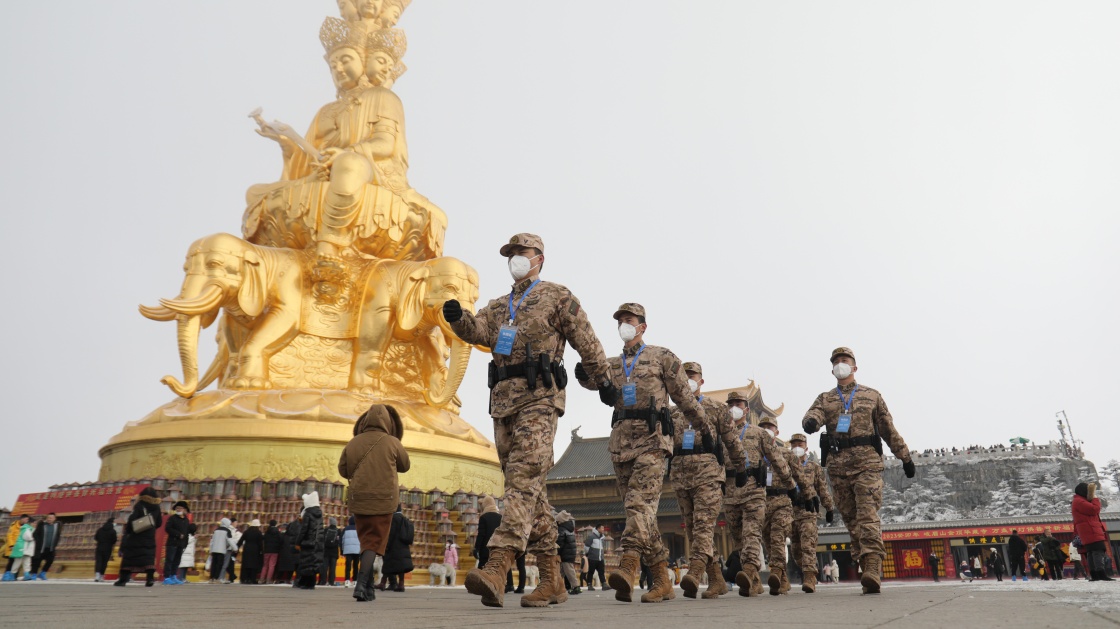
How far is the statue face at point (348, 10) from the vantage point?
60.4ft

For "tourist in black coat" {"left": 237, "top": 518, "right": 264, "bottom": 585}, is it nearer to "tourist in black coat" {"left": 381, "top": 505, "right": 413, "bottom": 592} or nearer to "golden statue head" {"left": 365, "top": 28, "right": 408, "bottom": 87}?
"tourist in black coat" {"left": 381, "top": 505, "right": 413, "bottom": 592}

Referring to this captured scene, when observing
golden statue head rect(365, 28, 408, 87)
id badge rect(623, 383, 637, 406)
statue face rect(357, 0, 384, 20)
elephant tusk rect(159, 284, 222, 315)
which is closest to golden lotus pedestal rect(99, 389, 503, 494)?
elephant tusk rect(159, 284, 222, 315)

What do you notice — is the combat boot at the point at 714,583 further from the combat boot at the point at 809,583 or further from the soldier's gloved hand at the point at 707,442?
the combat boot at the point at 809,583

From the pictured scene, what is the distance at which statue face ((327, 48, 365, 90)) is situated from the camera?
17.5 m

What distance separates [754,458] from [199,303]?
10106 millimetres

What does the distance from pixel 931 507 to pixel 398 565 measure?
3983 centimetres

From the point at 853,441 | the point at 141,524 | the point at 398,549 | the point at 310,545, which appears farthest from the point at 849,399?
the point at 141,524

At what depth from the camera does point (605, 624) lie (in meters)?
2.64

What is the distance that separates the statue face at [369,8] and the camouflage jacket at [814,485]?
14.1m

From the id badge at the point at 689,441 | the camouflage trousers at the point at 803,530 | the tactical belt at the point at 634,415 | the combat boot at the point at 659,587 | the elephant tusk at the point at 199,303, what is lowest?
the combat boot at the point at 659,587

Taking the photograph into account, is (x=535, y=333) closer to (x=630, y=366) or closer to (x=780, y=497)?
(x=630, y=366)

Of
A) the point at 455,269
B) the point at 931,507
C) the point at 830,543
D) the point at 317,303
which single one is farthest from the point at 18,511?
the point at 931,507

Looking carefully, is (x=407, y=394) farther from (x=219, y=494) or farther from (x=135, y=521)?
(x=135, y=521)

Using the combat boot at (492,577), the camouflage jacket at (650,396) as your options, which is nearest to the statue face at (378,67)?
the camouflage jacket at (650,396)
